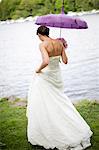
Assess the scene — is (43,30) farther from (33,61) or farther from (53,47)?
(33,61)

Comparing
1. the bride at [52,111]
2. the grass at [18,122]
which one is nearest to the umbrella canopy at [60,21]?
the bride at [52,111]

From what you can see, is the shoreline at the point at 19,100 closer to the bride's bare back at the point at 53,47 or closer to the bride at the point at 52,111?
the bride at the point at 52,111

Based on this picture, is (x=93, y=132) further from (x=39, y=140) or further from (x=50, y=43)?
(x=50, y=43)

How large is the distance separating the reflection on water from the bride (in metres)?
0.96

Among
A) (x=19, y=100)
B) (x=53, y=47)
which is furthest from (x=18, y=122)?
(x=53, y=47)

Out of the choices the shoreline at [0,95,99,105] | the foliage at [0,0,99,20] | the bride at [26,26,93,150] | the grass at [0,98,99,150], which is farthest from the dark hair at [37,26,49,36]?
the shoreline at [0,95,99,105]

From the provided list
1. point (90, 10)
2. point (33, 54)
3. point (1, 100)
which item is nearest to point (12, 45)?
point (33, 54)

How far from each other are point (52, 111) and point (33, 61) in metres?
1.14

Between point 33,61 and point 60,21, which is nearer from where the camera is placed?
point 60,21

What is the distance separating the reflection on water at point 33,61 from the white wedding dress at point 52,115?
96 centimetres

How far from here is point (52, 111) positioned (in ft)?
11.8

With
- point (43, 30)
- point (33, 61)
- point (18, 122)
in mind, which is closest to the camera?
point (43, 30)

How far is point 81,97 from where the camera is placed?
460cm

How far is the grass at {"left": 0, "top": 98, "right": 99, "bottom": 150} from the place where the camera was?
389 cm
